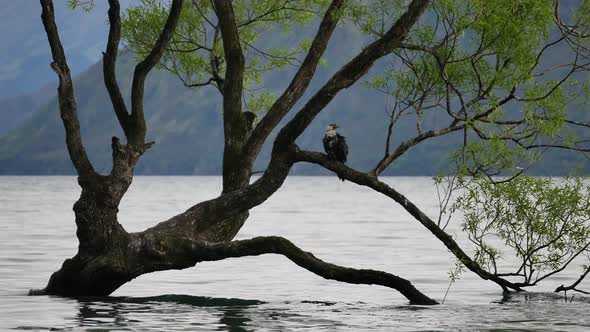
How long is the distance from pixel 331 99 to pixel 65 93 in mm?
6565

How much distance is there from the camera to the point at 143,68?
23.7 m

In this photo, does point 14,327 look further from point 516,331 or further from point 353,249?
point 353,249

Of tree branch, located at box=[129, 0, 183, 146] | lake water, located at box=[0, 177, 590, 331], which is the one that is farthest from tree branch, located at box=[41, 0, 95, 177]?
lake water, located at box=[0, 177, 590, 331]

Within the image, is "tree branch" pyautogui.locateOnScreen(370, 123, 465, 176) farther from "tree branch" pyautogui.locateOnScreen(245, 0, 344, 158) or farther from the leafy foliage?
"tree branch" pyautogui.locateOnScreen(245, 0, 344, 158)

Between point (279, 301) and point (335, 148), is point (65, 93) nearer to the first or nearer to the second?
point (335, 148)

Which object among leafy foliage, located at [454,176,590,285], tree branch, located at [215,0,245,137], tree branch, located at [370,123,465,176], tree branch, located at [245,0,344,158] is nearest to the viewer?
tree branch, located at [370,123,465,176]

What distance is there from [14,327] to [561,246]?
1269 cm

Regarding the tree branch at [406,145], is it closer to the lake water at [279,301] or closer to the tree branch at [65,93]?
the lake water at [279,301]

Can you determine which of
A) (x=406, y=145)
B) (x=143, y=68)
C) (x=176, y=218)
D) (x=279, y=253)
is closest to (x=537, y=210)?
(x=406, y=145)

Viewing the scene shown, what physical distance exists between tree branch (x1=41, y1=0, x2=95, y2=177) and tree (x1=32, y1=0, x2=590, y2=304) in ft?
0.11

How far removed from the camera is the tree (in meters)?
21.5

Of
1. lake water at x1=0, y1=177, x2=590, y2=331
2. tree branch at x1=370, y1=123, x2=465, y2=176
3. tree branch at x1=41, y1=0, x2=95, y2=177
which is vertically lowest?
lake water at x1=0, y1=177, x2=590, y2=331

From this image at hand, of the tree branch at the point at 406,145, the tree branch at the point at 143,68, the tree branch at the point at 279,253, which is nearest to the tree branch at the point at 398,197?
the tree branch at the point at 406,145

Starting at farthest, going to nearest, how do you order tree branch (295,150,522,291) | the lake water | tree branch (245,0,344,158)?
tree branch (245,0,344,158), tree branch (295,150,522,291), the lake water
